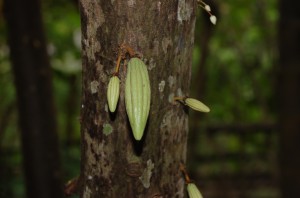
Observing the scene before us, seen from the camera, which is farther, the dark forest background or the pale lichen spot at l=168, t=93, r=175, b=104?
the dark forest background

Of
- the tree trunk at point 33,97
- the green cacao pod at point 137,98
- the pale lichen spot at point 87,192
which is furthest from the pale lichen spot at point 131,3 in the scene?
the tree trunk at point 33,97

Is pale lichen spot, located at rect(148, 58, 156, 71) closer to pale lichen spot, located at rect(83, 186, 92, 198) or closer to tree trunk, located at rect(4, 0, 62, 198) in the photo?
pale lichen spot, located at rect(83, 186, 92, 198)

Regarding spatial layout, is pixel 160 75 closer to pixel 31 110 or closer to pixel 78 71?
pixel 31 110

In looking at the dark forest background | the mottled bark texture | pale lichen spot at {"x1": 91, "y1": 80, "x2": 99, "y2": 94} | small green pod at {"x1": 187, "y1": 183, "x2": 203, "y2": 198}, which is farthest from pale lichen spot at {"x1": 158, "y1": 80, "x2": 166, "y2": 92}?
the dark forest background

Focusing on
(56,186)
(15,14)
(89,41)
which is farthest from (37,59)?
(89,41)

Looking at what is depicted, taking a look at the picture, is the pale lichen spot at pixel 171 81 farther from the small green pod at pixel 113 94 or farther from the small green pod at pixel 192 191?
the small green pod at pixel 192 191

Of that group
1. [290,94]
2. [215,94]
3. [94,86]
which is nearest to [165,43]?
[94,86]
